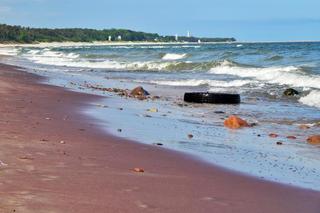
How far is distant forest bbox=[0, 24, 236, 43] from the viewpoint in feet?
479

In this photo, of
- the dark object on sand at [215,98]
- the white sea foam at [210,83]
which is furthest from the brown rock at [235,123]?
the white sea foam at [210,83]

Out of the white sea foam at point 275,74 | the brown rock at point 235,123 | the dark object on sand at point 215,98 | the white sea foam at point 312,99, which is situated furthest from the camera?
the white sea foam at point 275,74

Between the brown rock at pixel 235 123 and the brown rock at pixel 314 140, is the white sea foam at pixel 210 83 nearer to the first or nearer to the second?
the brown rock at pixel 235 123

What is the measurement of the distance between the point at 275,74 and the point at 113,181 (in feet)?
69.2

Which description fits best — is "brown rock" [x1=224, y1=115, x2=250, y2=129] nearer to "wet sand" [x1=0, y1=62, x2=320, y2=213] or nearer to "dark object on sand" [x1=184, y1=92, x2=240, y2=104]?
"wet sand" [x1=0, y1=62, x2=320, y2=213]

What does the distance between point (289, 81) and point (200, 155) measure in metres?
16.0

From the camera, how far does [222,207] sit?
473 cm

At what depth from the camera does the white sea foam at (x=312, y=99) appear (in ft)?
50.9

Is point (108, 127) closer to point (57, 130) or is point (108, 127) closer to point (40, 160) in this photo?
point (57, 130)

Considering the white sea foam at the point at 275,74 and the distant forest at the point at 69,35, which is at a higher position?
the white sea foam at the point at 275,74

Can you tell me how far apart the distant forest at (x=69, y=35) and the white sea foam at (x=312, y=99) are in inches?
5117

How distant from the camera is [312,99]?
16.0 meters

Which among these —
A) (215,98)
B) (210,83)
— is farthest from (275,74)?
(215,98)

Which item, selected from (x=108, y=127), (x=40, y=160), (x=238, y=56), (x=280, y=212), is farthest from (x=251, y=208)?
(x=238, y=56)
